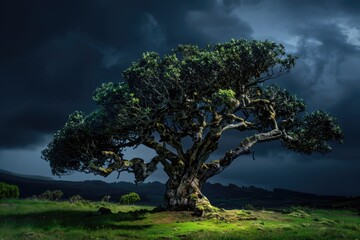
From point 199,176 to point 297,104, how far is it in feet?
60.0

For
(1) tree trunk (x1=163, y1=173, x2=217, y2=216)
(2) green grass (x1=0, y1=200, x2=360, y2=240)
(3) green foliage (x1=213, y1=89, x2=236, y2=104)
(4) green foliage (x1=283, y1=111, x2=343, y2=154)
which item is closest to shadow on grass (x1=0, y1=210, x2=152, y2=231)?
(2) green grass (x1=0, y1=200, x2=360, y2=240)

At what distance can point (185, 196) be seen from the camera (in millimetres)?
42812

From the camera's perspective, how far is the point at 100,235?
29328 mm

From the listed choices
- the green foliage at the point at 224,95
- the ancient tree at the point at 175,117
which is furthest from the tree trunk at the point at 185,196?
the green foliage at the point at 224,95

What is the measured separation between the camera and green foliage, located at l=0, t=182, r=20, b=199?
59.3m

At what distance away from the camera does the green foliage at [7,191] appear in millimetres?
59281

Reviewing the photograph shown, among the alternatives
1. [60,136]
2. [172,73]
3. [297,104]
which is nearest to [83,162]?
[60,136]

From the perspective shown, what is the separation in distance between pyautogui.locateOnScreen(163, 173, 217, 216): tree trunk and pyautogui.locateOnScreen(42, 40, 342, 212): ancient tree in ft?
0.36

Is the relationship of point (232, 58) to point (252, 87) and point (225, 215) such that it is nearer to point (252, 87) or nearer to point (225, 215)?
point (252, 87)

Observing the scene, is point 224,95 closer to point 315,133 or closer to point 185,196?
point 185,196

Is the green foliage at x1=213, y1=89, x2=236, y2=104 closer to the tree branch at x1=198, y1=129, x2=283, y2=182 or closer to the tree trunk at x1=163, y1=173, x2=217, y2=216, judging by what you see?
the tree branch at x1=198, y1=129, x2=283, y2=182

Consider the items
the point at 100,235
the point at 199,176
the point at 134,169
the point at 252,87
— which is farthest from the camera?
the point at 252,87

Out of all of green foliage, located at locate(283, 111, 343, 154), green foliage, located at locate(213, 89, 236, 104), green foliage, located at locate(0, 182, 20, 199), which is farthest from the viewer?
green foliage, located at locate(0, 182, 20, 199)

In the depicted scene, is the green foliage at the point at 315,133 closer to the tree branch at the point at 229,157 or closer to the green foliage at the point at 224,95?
the tree branch at the point at 229,157
